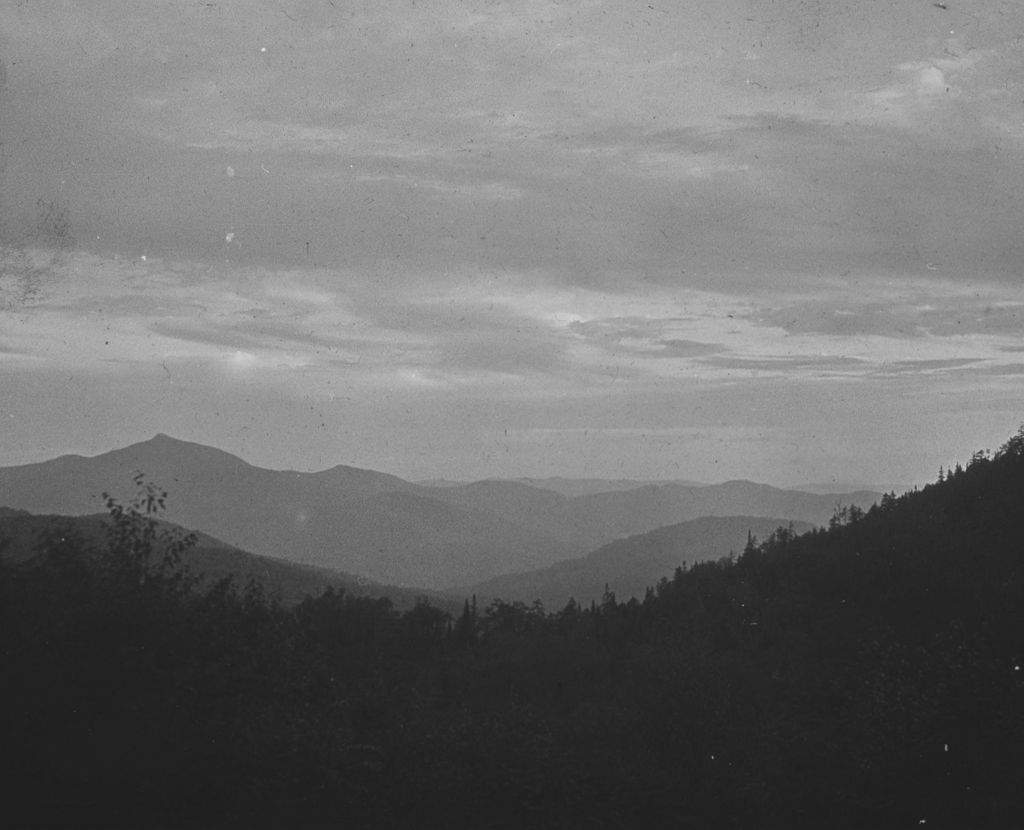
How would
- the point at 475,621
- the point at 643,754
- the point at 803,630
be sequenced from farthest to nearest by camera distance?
the point at 475,621, the point at 803,630, the point at 643,754

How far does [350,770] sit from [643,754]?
29.0ft

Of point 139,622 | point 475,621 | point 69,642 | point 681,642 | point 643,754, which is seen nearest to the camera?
point 69,642

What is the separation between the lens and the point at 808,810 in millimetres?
21391

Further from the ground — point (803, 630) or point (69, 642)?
point (69, 642)

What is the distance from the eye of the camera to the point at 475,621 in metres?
124

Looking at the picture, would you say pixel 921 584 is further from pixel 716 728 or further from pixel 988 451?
pixel 988 451

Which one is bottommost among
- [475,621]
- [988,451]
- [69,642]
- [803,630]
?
[475,621]

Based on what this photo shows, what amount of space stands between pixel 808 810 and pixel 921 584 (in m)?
48.4

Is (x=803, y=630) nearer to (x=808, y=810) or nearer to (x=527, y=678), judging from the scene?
(x=527, y=678)

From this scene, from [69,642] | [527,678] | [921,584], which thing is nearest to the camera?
[69,642]

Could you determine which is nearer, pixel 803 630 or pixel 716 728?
pixel 716 728

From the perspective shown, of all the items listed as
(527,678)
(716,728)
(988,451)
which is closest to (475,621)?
(527,678)

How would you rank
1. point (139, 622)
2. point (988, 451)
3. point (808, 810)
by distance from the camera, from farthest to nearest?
point (988, 451), point (808, 810), point (139, 622)

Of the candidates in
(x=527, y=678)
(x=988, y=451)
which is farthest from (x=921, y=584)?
(x=988, y=451)
